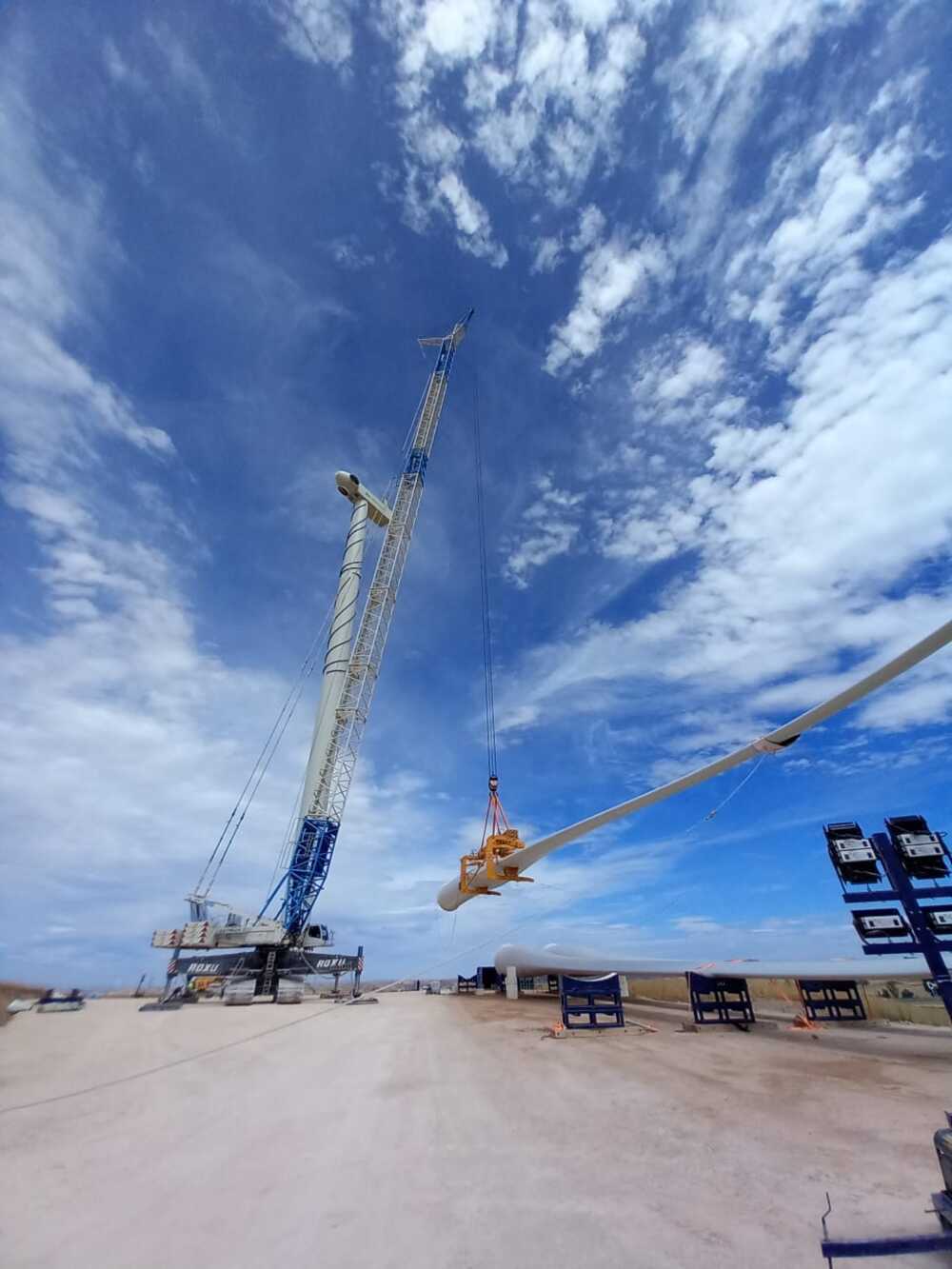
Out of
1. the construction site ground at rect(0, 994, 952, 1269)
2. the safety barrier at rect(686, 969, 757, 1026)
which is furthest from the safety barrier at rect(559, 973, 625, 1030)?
the construction site ground at rect(0, 994, 952, 1269)

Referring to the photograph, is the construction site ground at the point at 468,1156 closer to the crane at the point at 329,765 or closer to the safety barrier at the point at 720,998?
the safety barrier at the point at 720,998

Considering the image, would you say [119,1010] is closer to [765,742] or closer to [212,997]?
[212,997]

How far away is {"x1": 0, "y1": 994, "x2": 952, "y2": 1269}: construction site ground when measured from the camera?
4.49 metres

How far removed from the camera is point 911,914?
1238 cm

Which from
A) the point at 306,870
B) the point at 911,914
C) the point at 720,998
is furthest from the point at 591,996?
the point at 306,870

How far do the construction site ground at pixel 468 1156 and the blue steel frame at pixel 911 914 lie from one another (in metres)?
1.68

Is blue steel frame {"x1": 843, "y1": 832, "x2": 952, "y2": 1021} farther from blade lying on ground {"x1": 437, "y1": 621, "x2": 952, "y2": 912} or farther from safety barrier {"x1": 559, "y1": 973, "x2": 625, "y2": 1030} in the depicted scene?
safety barrier {"x1": 559, "y1": 973, "x2": 625, "y2": 1030}

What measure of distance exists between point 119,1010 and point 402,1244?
32.1 metres

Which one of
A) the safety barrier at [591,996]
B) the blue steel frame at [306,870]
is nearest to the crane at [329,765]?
the blue steel frame at [306,870]

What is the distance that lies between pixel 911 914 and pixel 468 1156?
12000 millimetres

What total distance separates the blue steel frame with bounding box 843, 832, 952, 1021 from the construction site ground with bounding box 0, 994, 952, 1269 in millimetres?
1679

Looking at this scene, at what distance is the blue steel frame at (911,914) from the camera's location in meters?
11.8

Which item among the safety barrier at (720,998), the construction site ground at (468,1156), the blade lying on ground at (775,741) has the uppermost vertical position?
the blade lying on ground at (775,741)

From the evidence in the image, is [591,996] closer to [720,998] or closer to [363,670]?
[720,998]
